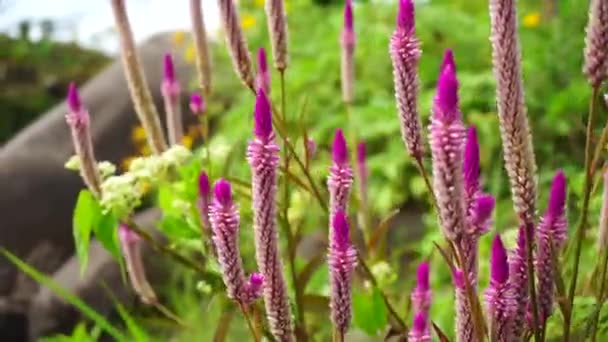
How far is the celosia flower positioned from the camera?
102cm

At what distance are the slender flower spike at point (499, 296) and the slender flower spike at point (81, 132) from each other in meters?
0.67

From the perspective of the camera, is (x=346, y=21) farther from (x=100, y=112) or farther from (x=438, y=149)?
(x=100, y=112)

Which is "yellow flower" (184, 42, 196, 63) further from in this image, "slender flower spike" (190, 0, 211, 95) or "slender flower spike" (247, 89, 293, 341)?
"slender flower spike" (247, 89, 293, 341)

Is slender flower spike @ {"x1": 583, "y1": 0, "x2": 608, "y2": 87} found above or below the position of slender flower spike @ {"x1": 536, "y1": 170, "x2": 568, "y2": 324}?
above

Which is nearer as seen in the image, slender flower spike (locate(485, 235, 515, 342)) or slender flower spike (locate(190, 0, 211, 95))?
slender flower spike (locate(485, 235, 515, 342))

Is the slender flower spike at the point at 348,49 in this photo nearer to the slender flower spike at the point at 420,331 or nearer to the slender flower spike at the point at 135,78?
the slender flower spike at the point at 135,78

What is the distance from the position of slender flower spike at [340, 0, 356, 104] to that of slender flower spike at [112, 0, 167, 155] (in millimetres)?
318

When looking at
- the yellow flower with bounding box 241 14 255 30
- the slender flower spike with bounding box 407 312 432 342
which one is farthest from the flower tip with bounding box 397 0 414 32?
the yellow flower with bounding box 241 14 255 30

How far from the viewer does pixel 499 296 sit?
1.03 meters

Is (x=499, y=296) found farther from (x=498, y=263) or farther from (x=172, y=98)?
(x=172, y=98)

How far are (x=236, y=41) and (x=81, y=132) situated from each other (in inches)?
12.2

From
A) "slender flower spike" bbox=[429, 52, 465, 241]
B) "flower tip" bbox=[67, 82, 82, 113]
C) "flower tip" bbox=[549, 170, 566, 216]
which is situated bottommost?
"flower tip" bbox=[549, 170, 566, 216]

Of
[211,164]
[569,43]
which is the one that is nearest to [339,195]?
[211,164]

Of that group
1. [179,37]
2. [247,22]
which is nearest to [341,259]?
[247,22]
